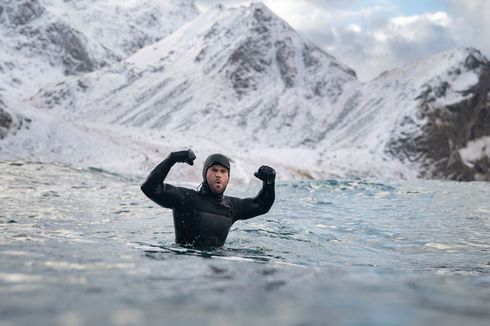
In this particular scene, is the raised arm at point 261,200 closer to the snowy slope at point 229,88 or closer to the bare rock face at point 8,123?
the bare rock face at point 8,123

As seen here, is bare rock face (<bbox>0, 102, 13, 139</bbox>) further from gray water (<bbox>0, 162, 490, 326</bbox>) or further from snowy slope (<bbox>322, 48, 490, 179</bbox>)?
snowy slope (<bbox>322, 48, 490, 179</bbox>)

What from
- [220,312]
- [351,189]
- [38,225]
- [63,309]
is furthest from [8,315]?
[351,189]

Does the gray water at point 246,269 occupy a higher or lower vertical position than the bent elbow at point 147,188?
lower

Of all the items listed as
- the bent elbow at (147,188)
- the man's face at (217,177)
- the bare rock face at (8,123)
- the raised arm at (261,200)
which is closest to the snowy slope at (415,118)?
the bare rock face at (8,123)

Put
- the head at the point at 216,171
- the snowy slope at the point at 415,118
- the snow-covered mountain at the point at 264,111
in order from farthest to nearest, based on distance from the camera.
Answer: the snowy slope at the point at 415,118 < the snow-covered mountain at the point at 264,111 < the head at the point at 216,171

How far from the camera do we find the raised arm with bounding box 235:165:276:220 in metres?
9.80

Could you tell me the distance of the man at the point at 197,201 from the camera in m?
8.73

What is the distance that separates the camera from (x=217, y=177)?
9203 mm

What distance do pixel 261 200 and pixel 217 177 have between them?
1.22m

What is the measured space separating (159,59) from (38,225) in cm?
9742

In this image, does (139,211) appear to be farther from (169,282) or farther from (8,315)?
(8,315)

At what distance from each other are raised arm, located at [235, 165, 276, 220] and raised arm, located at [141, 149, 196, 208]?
130 centimetres

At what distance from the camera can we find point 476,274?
295 inches

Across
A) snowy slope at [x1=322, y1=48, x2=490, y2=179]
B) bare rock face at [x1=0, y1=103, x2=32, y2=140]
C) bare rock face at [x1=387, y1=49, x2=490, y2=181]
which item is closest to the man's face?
bare rock face at [x1=0, y1=103, x2=32, y2=140]
